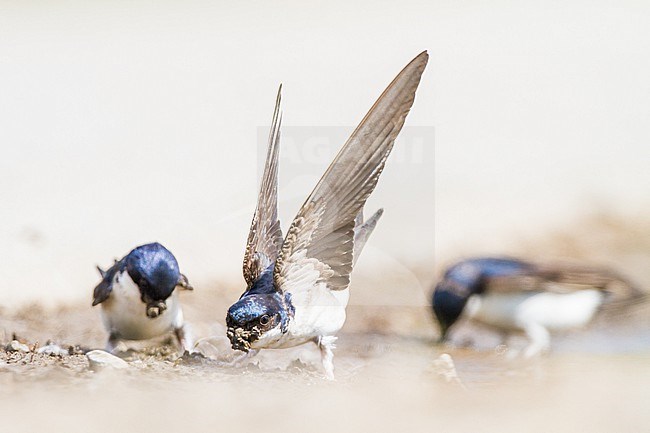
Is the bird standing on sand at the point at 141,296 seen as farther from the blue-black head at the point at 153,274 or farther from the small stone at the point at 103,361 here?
the small stone at the point at 103,361

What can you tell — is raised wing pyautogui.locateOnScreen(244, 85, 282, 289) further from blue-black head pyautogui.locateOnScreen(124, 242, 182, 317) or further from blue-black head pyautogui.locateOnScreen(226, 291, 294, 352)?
blue-black head pyautogui.locateOnScreen(124, 242, 182, 317)

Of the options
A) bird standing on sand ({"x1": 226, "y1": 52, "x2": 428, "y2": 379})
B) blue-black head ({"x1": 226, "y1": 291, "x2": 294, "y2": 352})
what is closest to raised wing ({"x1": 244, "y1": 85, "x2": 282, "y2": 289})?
bird standing on sand ({"x1": 226, "y1": 52, "x2": 428, "y2": 379})

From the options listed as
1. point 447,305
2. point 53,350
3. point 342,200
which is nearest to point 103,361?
point 53,350

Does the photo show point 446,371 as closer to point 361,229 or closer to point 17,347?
point 361,229

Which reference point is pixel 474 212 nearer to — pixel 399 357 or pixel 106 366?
pixel 399 357

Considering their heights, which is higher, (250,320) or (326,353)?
(250,320)

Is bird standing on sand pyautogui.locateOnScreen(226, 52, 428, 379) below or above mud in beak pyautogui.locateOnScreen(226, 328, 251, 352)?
above

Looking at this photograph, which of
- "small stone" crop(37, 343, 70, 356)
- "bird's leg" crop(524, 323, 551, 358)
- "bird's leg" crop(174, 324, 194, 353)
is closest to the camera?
"small stone" crop(37, 343, 70, 356)

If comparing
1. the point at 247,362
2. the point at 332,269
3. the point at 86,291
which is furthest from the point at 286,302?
the point at 86,291
